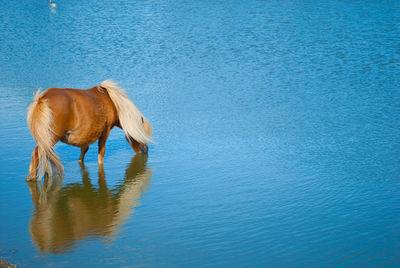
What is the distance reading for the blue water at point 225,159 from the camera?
350cm

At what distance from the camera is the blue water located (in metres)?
3.50

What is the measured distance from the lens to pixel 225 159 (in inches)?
214

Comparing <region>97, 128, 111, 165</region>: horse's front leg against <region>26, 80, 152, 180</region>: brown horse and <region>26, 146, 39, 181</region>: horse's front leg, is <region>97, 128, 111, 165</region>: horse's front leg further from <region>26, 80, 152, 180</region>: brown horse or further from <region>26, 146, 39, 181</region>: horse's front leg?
<region>26, 146, 39, 181</region>: horse's front leg

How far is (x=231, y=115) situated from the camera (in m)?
7.28

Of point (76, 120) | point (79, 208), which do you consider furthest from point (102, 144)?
point (79, 208)

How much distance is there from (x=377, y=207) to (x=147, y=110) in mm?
4250

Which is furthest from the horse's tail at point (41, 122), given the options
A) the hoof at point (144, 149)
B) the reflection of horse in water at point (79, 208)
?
the hoof at point (144, 149)

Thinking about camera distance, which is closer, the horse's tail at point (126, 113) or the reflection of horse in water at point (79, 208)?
the reflection of horse in water at point (79, 208)

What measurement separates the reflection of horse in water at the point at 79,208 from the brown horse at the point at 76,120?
0.92ft

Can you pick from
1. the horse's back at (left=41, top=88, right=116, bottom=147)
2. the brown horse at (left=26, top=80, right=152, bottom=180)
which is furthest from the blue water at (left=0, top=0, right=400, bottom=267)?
the horse's back at (left=41, top=88, right=116, bottom=147)

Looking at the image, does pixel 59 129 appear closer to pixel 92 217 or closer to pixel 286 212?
→ pixel 92 217

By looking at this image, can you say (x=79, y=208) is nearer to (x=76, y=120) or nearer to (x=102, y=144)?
(x=76, y=120)

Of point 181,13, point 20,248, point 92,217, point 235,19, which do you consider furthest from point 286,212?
point 181,13

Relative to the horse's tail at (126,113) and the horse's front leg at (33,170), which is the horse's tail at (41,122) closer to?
the horse's front leg at (33,170)
